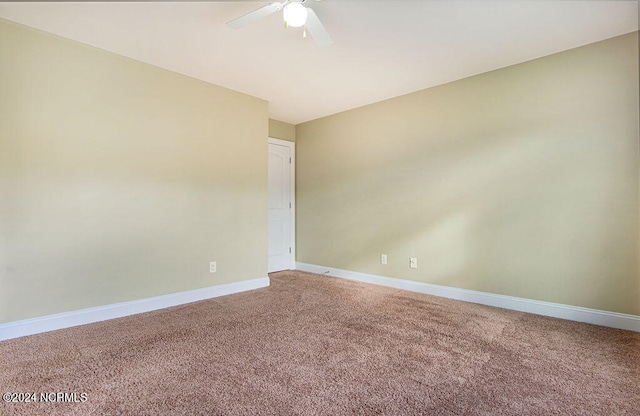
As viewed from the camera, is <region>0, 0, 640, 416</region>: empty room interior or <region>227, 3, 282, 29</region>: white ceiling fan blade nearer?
<region>0, 0, 640, 416</region>: empty room interior

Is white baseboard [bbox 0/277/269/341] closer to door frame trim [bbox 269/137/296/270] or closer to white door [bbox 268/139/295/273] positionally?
white door [bbox 268/139/295/273]

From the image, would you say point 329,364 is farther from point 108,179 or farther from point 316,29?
point 108,179

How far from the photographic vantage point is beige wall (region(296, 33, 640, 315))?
251 centimetres

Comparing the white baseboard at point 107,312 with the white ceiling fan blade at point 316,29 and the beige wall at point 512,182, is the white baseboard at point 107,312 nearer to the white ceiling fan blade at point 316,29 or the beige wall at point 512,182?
the beige wall at point 512,182

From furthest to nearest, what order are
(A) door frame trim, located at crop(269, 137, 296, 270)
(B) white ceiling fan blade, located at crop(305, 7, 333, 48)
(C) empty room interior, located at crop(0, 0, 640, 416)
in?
(A) door frame trim, located at crop(269, 137, 296, 270)
(B) white ceiling fan blade, located at crop(305, 7, 333, 48)
(C) empty room interior, located at crop(0, 0, 640, 416)

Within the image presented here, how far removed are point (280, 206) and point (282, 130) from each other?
1240 millimetres

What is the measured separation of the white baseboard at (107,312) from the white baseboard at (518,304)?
1892mm

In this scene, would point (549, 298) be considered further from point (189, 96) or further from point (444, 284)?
point (189, 96)

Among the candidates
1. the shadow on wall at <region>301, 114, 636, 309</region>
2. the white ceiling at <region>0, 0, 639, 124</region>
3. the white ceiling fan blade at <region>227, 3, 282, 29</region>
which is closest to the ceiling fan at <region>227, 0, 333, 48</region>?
the white ceiling fan blade at <region>227, 3, 282, 29</region>

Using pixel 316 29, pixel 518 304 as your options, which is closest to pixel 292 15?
pixel 316 29

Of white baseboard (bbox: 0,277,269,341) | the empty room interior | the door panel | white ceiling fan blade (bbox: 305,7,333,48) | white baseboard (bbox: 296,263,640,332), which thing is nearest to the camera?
the empty room interior

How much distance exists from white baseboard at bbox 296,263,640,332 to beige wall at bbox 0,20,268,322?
1889mm

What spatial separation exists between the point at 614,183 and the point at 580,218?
366 millimetres

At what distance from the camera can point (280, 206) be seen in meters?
4.86
